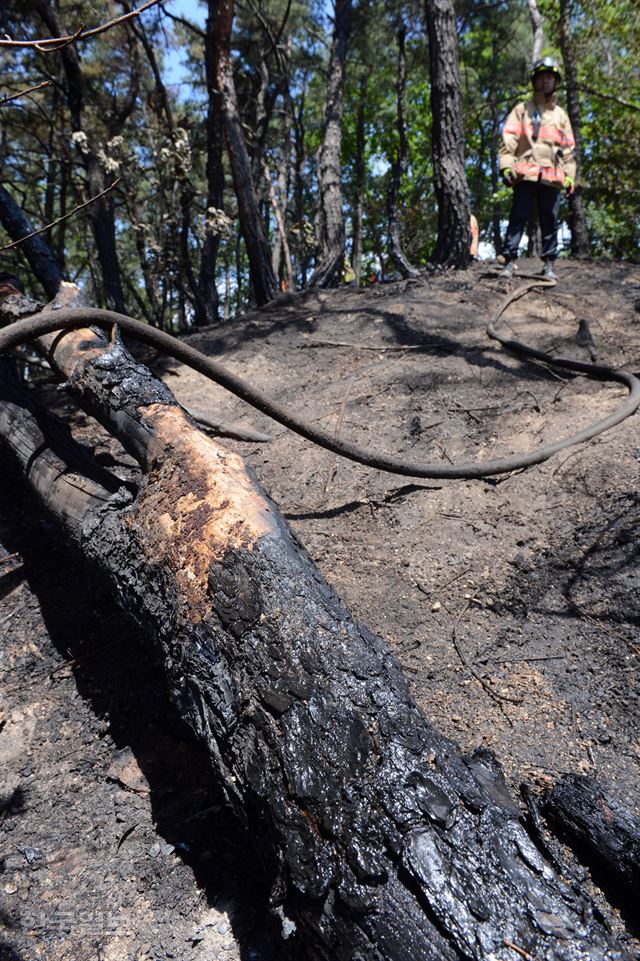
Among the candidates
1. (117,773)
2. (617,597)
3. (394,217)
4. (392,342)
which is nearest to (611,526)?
(617,597)

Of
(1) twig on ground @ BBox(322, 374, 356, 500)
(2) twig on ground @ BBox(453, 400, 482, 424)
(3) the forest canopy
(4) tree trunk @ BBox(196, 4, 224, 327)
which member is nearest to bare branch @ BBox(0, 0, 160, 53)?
(3) the forest canopy

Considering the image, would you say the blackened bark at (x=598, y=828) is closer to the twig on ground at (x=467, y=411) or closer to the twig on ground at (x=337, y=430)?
the twig on ground at (x=337, y=430)

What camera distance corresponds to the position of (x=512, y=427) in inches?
150

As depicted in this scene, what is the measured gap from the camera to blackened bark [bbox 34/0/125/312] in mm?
6801

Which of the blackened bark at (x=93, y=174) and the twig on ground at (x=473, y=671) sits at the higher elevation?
the blackened bark at (x=93, y=174)

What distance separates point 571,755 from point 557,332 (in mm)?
3747

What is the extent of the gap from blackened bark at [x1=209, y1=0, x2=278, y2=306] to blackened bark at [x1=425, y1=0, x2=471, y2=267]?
1969mm

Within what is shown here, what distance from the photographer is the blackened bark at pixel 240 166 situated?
257 inches

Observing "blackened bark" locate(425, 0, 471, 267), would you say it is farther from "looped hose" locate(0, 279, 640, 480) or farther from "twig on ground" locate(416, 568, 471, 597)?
"twig on ground" locate(416, 568, 471, 597)

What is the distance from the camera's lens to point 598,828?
66.2 inches

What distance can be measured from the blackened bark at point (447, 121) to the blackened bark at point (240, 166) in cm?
197

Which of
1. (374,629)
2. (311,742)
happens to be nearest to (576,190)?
(374,629)

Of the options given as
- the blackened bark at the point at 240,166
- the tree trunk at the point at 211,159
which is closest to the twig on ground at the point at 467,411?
the blackened bark at the point at 240,166

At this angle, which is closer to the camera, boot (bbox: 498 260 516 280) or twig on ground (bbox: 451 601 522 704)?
twig on ground (bbox: 451 601 522 704)
